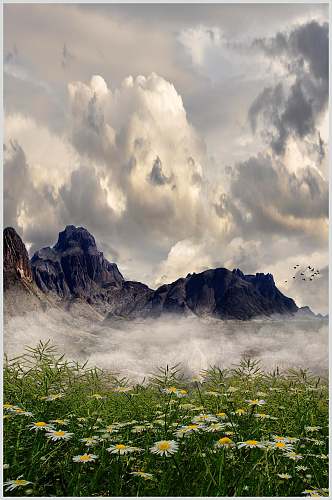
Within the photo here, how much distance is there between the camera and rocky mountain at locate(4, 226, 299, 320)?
34.5ft

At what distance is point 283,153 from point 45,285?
808 cm

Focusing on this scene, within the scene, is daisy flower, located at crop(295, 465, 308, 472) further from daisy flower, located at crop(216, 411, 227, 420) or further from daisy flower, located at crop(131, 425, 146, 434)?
daisy flower, located at crop(131, 425, 146, 434)

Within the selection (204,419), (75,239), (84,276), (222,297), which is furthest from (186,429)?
(84,276)

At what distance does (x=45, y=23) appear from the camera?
7.41m

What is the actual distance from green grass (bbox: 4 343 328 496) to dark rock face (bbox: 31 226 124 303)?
499 centimetres

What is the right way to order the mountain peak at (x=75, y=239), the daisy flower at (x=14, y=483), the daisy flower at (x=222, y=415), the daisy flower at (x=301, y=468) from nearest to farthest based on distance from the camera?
the daisy flower at (x=14, y=483), the daisy flower at (x=301, y=468), the daisy flower at (x=222, y=415), the mountain peak at (x=75, y=239)

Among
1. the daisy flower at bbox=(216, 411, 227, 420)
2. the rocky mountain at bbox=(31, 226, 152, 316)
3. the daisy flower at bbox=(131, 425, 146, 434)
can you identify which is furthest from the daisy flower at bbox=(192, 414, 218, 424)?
the rocky mountain at bbox=(31, 226, 152, 316)

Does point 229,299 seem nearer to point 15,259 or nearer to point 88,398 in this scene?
point 15,259

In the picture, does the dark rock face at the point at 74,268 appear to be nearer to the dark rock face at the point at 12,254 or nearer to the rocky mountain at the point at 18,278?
the rocky mountain at the point at 18,278

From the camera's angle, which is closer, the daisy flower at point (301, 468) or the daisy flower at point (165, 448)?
the daisy flower at point (165, 448)

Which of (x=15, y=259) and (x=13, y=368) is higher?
(x=15, y=259)

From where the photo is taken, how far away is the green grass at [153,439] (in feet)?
12.6

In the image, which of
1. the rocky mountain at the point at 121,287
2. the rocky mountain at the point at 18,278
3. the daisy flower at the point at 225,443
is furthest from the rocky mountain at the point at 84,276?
→ the daisy flower at the point at 225,443

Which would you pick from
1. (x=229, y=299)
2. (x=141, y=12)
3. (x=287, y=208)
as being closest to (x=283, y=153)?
(x=287, y=208)
